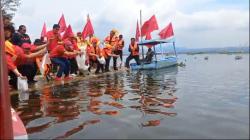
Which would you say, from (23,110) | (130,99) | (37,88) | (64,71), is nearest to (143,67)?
(64,71)

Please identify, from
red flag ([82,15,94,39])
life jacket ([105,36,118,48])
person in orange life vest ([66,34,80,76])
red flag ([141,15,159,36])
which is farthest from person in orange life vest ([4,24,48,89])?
red flag ([141,15,159,36])

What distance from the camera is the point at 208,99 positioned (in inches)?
344

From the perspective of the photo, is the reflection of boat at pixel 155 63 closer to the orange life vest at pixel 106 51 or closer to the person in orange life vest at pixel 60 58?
the orange life vest at pixel 106 51

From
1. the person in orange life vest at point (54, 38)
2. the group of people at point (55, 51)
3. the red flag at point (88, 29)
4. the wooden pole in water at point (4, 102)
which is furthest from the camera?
the red flag at point (88, 29)

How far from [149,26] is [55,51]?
1253 cm

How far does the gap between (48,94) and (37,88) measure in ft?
4.86

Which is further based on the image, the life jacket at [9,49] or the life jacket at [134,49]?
the life jacket at [134,49]

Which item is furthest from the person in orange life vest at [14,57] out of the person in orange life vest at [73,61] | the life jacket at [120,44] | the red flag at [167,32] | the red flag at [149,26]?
the red flag at [167,32]

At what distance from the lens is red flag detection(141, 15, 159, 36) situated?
25.5 meters

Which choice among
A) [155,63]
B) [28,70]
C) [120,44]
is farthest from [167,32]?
[28,70]

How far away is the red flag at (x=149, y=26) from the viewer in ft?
83.7

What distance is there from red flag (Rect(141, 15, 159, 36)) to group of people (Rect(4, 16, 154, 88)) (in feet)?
12.3

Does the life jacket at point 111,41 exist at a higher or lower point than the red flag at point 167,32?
lower

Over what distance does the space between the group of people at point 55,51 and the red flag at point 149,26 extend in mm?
3735
